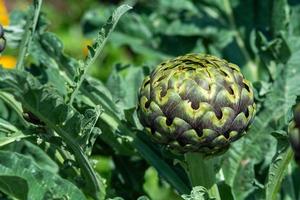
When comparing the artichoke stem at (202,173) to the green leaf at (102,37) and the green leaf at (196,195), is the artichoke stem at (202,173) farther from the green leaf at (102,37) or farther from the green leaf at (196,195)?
the green leaf at (102,37)

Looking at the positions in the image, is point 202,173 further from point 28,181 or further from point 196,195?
point 28,181

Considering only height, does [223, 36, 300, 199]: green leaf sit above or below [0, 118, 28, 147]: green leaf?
below

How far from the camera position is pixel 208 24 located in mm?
1870

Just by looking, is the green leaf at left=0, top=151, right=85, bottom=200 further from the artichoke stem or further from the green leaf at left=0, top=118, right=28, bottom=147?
the artichoke stem

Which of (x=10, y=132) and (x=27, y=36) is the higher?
(x=27, y=36)

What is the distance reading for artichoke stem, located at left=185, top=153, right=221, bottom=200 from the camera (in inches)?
49.3

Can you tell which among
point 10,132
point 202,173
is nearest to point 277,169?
point 202,173

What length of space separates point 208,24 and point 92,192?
687 mm

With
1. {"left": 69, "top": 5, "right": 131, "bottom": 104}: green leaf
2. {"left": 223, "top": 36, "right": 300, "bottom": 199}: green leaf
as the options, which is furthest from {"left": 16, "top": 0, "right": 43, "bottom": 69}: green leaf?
{"left": 223, "top": 36, "right": 300, "bottom": 199}: green leaf

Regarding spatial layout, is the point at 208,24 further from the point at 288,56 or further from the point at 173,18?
the point at 288,56

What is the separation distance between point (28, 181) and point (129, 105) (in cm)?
44

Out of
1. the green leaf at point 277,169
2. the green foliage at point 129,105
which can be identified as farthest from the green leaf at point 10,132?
the green leaf at point 277,169

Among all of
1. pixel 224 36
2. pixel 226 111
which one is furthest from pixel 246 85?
pixel 224 36

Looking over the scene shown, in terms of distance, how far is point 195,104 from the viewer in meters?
1.12
